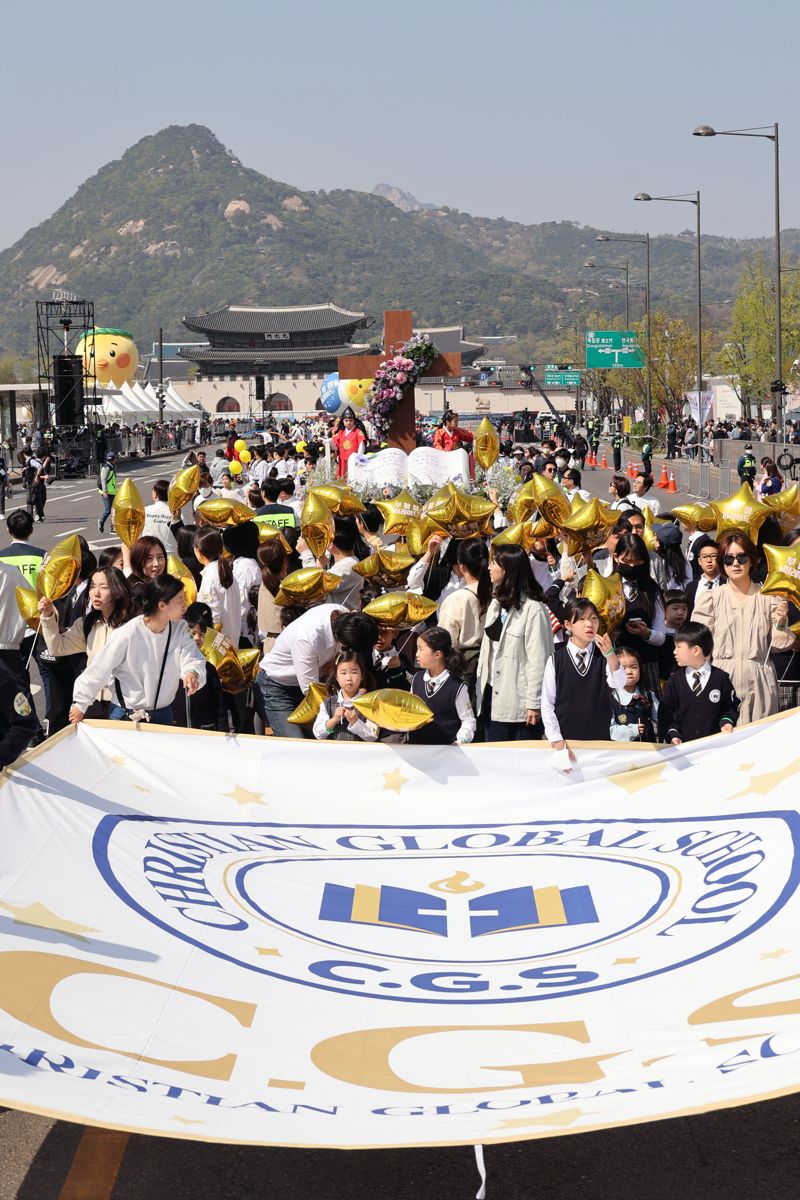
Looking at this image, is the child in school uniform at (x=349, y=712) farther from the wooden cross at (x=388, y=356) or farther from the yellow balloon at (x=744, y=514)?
the wooden cross at (x=388, y=356)

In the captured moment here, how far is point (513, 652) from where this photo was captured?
796 cm

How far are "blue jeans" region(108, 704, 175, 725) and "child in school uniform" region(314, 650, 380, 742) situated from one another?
769 mm

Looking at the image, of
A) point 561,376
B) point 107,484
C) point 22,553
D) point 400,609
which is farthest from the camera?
point 561,376

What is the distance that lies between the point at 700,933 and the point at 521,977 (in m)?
0.70

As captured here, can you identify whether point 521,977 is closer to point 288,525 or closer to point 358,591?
point 358,591

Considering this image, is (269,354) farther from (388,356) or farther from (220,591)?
(220,591)

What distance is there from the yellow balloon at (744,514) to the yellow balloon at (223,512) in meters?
3.42

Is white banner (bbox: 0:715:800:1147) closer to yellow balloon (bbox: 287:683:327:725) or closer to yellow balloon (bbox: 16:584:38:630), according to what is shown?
yellow balloon (bbox: 287:683:327:725)

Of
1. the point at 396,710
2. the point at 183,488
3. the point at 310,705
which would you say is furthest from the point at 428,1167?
the point at 183,488

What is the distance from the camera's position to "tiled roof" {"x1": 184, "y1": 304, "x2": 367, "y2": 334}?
5738 inches

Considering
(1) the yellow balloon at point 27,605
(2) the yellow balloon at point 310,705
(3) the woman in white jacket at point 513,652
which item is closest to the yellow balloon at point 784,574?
(3) the woman in white jacket at point 513,652

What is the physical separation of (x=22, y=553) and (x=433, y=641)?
3.87 m

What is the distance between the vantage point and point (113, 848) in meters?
5.93

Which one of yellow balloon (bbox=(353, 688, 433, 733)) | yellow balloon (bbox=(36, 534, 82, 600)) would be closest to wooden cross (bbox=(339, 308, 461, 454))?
yellow balloon (bbox=(36, 534, 82, 600))
